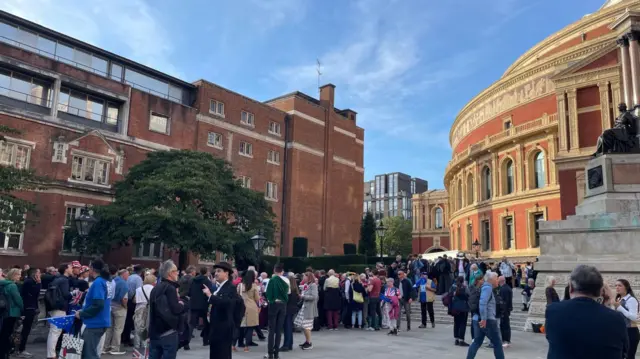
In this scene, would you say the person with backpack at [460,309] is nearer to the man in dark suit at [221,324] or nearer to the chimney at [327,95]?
the man in dark suit at [221,324]

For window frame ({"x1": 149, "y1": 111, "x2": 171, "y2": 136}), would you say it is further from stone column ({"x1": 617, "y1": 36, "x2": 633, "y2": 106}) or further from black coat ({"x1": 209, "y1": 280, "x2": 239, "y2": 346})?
black coat ({"x1": 209, "y1": 280, "x2": 239, "y2": 346})

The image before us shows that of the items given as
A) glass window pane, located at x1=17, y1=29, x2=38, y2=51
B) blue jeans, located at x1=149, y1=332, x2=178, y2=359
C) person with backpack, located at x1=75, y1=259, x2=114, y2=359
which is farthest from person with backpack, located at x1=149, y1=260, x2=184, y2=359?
glass window pane, located at x1=17, y1=29, x2=38, y2=51

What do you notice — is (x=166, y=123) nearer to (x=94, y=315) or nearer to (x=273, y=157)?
(x=273, y=157)

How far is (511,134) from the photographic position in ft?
151

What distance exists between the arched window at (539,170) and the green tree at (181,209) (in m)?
25.9

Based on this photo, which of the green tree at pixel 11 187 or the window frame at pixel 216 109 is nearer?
the green tree at pixel 11 187

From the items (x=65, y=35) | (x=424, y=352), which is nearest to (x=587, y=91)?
(x=424, y=352)

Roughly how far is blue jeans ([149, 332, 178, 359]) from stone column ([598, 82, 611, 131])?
37.8 meters

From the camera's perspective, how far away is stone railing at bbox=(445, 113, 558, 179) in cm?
4288

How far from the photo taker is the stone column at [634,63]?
25500mm

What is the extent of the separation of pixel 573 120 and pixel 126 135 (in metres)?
32.8

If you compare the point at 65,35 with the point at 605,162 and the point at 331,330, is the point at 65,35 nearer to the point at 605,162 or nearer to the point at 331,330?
the point at 331,330

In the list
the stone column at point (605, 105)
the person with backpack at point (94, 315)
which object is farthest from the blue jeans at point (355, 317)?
the stone column at point (605, 105)

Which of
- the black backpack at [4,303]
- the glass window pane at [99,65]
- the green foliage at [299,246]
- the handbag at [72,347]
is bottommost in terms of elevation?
the handbag at [72,347]
